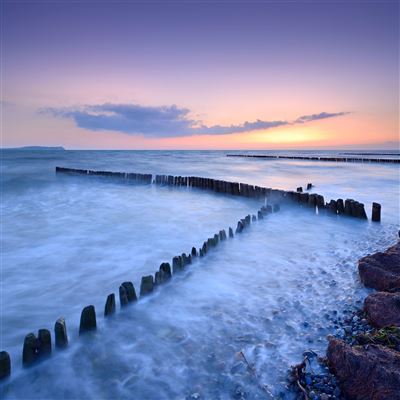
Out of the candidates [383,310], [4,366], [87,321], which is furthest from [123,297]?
[383,310]

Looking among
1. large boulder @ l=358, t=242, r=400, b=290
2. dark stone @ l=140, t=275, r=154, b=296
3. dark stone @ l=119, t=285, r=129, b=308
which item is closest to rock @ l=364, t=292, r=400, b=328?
large boulder @ l=358, t=242, r=400, b=290

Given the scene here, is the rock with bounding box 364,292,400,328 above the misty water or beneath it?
above

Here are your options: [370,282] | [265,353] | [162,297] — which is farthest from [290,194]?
[265,353]

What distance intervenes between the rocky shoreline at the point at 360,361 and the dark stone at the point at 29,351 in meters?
2.69

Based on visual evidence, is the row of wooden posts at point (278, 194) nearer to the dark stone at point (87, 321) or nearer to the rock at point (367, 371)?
the rock at point (367, 371)

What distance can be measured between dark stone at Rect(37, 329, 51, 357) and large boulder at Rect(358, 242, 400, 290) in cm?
450

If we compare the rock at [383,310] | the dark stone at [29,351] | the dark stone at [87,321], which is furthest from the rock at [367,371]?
the dark stone at [29,351]

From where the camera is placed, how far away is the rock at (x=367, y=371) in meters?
2.30

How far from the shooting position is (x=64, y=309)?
4617 mm

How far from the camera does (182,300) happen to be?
182 inches

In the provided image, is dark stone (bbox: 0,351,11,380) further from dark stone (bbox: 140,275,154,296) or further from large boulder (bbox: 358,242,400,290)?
large boulder (bbox: 358,242,400,290)

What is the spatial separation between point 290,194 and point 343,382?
9.69 m

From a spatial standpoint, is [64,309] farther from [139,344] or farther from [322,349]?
→ [322,349]

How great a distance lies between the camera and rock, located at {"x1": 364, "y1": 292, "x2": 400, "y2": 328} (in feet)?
10.9
